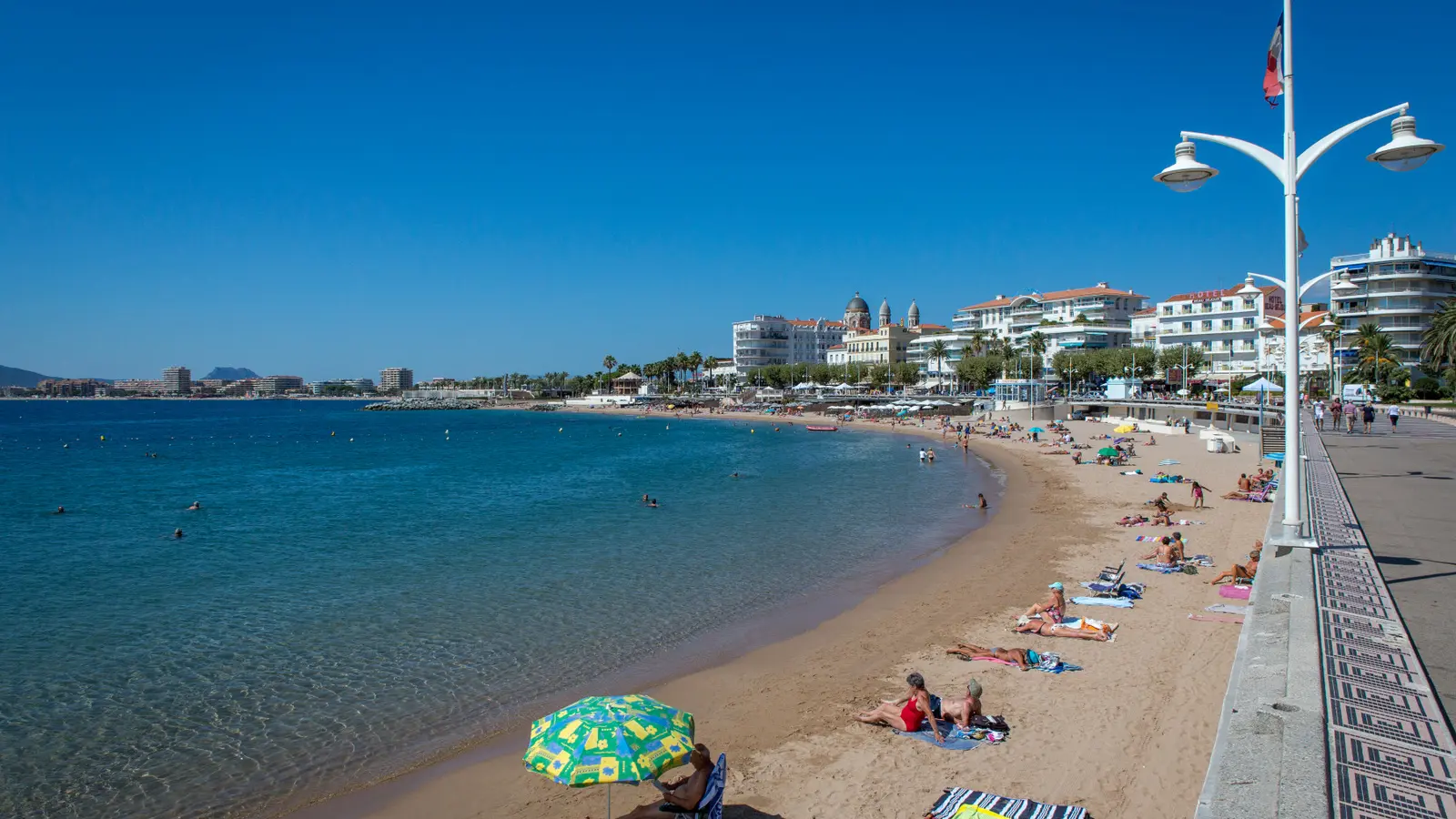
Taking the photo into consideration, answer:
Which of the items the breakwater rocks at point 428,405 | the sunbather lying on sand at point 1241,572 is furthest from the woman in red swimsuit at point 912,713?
the breakwater rocks at point 428,405

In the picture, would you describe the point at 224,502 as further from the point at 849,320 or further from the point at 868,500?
the point at 849,320

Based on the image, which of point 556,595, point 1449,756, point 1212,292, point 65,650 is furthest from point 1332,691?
point 1212,292

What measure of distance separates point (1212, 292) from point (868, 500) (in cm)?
7437

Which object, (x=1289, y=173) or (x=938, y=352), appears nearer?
(x=1289, y=173)

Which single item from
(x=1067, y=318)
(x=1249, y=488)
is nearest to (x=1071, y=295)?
(x=1067, y=318)

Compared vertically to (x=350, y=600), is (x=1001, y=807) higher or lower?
higher

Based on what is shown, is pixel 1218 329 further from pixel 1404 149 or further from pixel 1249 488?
pixel 1404 149

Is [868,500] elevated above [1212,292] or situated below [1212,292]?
below

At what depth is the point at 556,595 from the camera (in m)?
17.0

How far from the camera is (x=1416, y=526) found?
41.7ft

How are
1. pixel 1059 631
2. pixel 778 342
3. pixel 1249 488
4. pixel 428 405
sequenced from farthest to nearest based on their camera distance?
pixel 428 405 → pixel 778 342 → pixel 1249 488 → pixel 1059 631

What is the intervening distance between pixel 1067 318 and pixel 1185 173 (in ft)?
355

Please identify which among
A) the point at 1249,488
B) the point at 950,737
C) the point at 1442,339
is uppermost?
the point at 1442,339

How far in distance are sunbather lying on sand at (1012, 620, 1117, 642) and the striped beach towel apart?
17.9 ft
